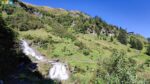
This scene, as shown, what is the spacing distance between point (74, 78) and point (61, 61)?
1310 centimetres

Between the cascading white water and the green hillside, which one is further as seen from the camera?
the cascading white water

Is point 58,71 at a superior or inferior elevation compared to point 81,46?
inferior

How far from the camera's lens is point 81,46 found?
118 meters

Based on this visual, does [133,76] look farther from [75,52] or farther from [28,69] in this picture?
[75,52]

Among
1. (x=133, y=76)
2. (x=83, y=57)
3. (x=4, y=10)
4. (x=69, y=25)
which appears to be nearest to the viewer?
(x=133, y=76)

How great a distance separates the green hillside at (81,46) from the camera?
57906 mm

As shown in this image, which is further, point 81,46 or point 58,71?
point 81,46

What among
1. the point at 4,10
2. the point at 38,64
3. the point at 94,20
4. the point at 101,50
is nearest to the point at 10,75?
the point at 38,64

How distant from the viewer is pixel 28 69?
8362 cm

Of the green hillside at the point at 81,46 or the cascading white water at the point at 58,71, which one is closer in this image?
the green hillside at the point at 81,46

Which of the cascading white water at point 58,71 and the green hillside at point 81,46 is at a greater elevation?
the green hillside at point 81,46

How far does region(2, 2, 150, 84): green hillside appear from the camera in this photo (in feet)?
190

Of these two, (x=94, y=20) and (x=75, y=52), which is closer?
(x=75, y=52)

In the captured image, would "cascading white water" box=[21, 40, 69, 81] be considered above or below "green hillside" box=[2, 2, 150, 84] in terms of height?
below
